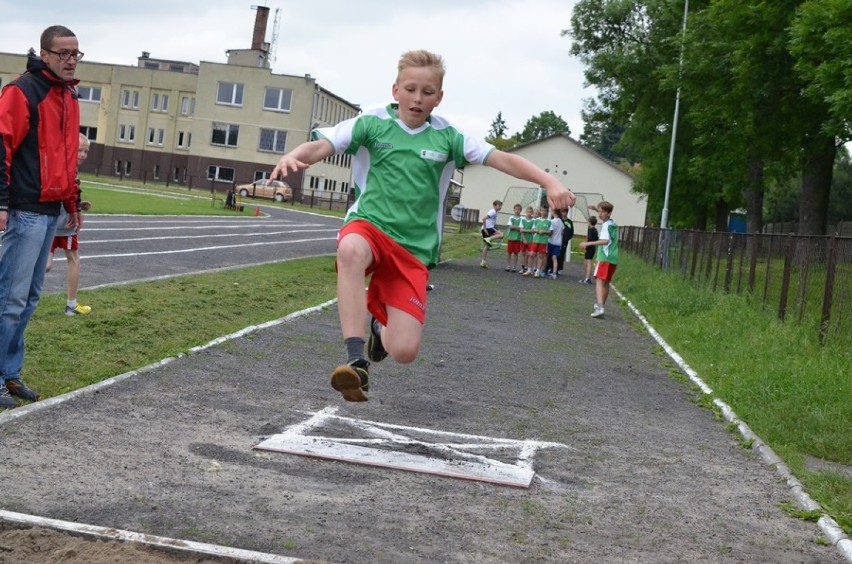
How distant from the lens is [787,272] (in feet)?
53.1

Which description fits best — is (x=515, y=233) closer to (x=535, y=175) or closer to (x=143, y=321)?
(x=143, y=321)

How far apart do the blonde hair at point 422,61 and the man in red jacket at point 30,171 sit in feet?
7.39

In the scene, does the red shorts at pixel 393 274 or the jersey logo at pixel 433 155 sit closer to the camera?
the red shorts at pixel 393 274

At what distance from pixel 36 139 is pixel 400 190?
8.12ft

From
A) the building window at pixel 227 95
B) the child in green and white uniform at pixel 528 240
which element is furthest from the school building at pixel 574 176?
the child in green and white uniform at pixel 528 240

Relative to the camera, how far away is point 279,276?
20.5m

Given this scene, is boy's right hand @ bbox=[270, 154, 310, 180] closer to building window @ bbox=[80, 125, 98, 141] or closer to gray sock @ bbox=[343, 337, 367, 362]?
gray sock @ bbox=[343, 337, 367, 362]

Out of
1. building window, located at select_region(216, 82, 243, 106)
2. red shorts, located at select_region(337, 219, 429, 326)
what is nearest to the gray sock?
red shorts, located at select_region(337, 219, 429, 326)

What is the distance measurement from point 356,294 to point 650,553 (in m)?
2.20

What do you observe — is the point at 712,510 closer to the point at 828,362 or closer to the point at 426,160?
the point at 426,160

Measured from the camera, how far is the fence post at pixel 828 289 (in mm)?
13898

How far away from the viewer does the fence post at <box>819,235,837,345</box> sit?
1390 cm

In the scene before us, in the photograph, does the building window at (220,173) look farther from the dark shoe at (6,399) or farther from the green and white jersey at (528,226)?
the dark shoe at (6,399)

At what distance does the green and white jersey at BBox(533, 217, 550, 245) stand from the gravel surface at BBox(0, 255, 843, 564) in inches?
698
